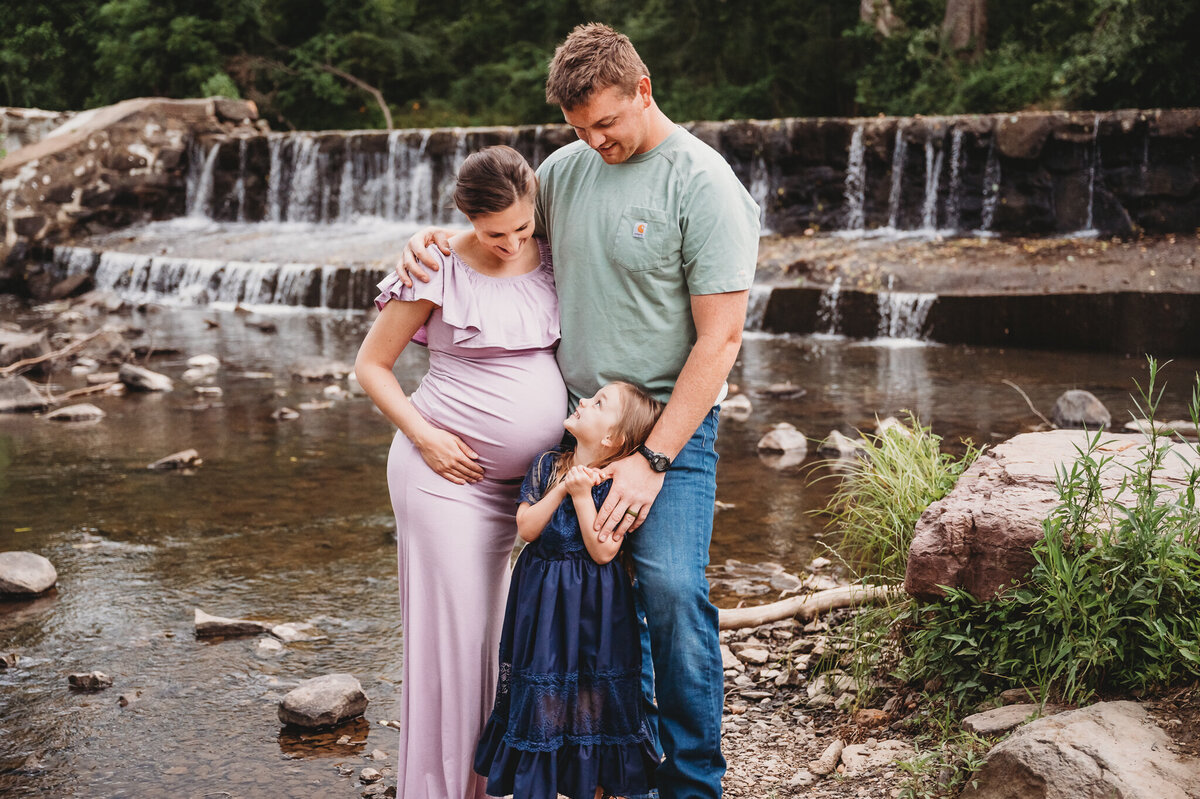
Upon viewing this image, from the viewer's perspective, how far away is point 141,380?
30.6ft

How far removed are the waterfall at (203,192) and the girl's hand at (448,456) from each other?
17061mm

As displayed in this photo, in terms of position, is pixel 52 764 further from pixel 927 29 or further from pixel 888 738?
pixel 927 29

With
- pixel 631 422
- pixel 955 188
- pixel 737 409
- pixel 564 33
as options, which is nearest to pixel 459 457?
pixel 631 422

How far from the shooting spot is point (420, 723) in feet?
9.40

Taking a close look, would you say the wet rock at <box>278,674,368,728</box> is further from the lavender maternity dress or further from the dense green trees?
the dense green trees

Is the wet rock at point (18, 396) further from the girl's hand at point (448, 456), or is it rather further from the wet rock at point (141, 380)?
the girl's hand at point (448, 456)

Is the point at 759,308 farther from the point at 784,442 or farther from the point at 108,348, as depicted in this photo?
the point at 108,348

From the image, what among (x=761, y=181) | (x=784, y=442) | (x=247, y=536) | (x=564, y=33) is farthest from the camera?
(x=564, y=33)

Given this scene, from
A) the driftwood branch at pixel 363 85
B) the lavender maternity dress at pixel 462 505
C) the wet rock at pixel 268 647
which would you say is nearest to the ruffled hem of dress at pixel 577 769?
the lavender maternity dress at pixel 462 505

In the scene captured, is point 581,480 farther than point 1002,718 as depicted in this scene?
No

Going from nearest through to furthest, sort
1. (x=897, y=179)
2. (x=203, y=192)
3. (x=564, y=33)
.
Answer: (x=897, y=179)
(x=203, y=192)
(x=564, y=33)

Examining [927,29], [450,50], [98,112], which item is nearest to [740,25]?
[927,29]

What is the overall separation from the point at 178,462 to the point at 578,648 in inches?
194

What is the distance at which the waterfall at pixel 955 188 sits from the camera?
539 inches
